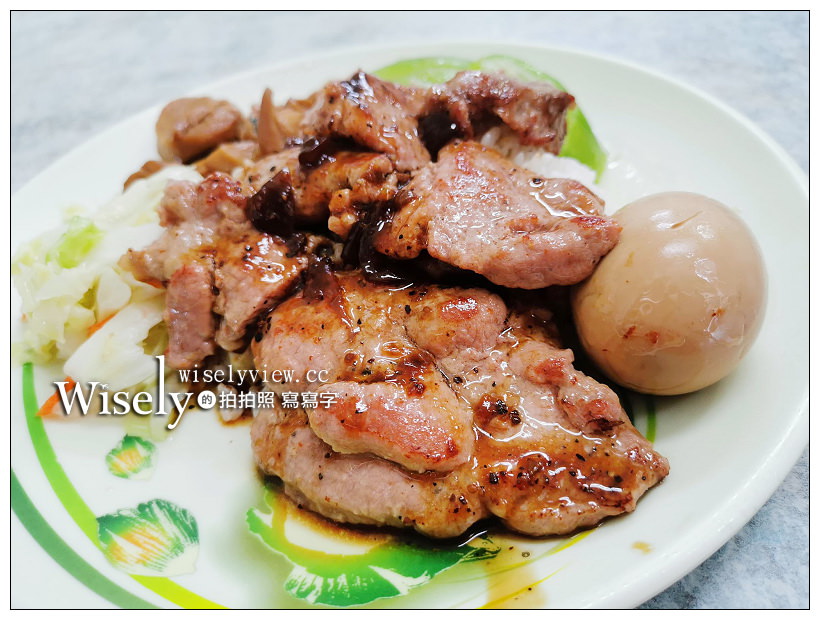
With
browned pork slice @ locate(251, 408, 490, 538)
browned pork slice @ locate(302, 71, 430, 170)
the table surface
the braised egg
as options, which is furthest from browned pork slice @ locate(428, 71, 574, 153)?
the table surface

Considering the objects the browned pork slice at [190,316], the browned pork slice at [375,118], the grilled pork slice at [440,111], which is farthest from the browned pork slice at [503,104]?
the browned pork slice at [190,316]

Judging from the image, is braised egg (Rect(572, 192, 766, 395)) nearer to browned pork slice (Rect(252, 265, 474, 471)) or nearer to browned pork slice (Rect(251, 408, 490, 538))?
browned pork slice (Rect(252, 265, 474, 471))

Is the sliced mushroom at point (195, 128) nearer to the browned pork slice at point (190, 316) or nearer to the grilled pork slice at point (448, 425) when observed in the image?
the browned pork slice at point (190, 316)

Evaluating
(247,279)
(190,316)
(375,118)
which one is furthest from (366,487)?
(375,118)

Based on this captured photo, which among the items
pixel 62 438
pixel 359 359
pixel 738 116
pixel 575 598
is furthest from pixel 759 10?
pixel 62 438

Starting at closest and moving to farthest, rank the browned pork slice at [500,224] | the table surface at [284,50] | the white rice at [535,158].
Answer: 1. the browned pork slice at [500,224]
2. the white rice at [535,158]
3. the table surface at [284,50]

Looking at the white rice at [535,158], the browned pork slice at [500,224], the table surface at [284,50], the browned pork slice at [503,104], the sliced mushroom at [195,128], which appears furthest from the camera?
the table surface at [284,50]

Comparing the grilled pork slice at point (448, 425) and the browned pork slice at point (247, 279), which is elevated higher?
the browned pork slice at point (247, 279)
